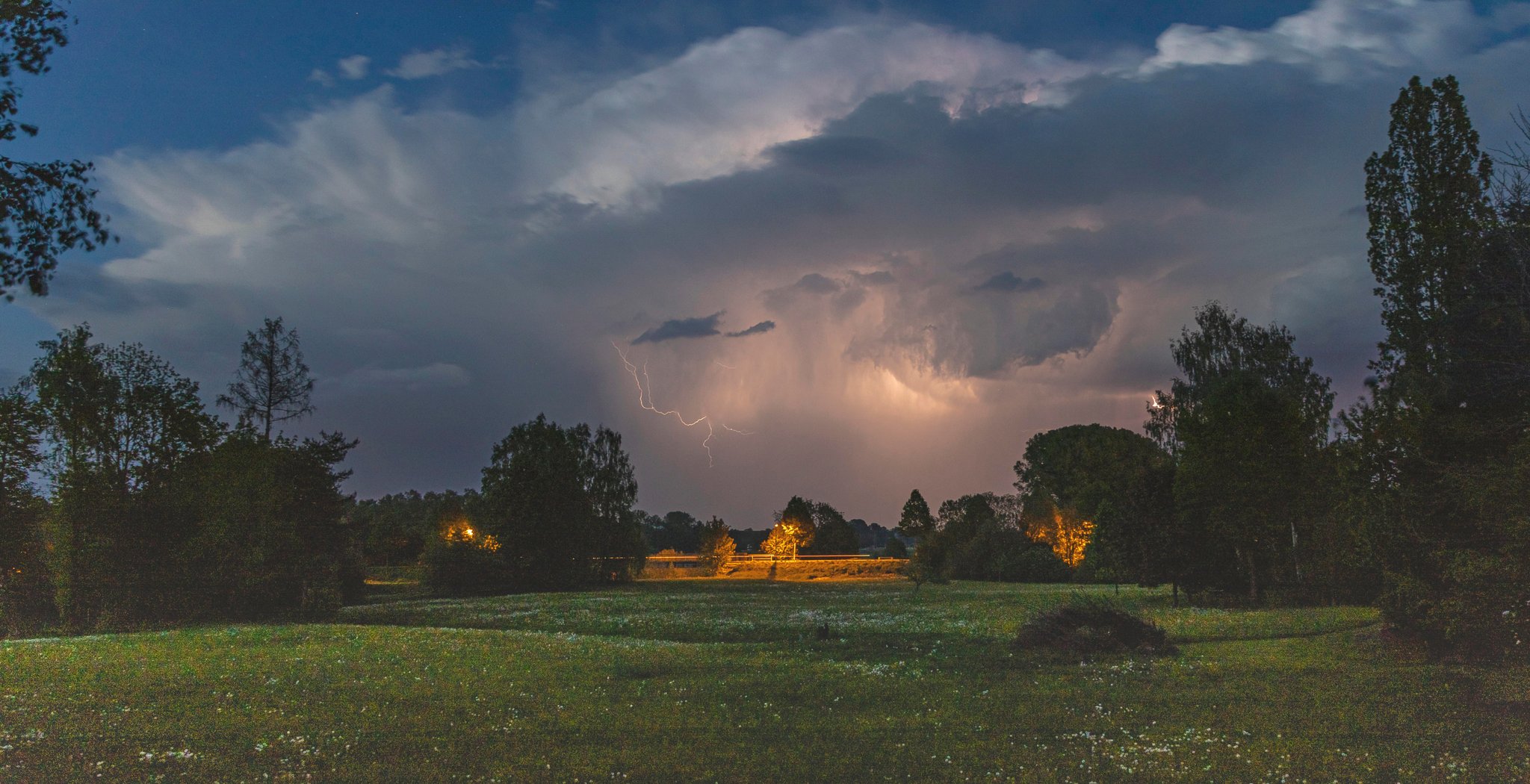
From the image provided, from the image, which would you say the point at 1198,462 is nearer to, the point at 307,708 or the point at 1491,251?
the point at 1491,251

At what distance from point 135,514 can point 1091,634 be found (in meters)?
41.5

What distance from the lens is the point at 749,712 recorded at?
16062 mm

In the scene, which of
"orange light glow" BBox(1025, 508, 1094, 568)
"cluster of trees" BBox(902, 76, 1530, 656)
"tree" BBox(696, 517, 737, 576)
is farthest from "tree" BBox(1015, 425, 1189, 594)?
"tree" BBox(696, 517, 737, 576)

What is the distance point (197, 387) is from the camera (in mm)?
44094

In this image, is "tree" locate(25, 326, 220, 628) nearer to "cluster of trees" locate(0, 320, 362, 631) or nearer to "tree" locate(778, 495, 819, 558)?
"cluster of trees" locate(0, 320, 362, 631)

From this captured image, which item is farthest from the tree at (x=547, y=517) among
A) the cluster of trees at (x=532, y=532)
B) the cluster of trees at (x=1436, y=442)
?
the cluster of trees at (x=1436, y=442)

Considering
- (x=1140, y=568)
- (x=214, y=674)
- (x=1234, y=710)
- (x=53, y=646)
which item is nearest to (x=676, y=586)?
(x=1140, y=568)

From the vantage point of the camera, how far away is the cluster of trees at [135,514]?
37.9 meters

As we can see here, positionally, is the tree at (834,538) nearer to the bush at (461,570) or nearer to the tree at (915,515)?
the tree at (915,515)

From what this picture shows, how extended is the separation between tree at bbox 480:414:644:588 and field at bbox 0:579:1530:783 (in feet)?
179

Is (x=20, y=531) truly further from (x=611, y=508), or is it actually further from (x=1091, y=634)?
(x=611, y=508)

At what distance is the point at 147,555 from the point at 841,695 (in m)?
37.3

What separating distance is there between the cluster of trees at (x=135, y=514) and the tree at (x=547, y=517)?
36.3 metres

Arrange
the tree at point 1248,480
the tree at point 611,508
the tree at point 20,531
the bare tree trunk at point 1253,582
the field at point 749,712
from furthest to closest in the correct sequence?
1. the tree at point 611,508
2. the bare tree trunk at point 1253,582
3. the tree at point 1248,480
4. the tree at point 20,531
5. the field at point 749,712
